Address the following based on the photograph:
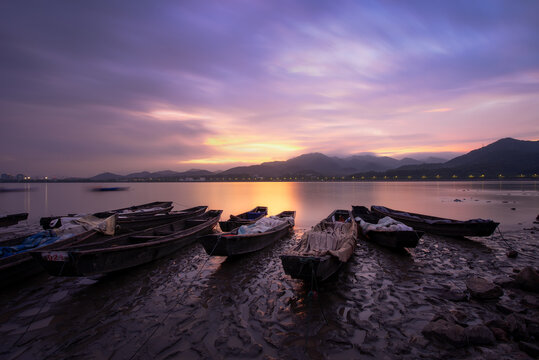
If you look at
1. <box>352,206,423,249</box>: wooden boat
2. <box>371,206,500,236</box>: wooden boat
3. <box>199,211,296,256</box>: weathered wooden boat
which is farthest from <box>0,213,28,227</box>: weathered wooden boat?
<box>371,206,500,236</box>: wooden boat

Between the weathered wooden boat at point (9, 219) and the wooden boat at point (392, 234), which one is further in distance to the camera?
the weathered wooden boat at point (9, 219)

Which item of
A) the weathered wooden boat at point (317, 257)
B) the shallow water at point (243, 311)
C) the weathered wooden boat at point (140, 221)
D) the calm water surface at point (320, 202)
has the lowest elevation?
the calm water surface at point (320, 202)

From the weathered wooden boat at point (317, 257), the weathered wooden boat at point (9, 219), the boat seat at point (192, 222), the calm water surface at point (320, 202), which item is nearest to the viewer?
the weathered wooden boat at point (317, 257)

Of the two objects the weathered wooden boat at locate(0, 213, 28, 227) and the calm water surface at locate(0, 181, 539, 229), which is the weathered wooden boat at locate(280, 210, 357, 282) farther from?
the weathered wooden boat at locate(0, 213, 28, 227)

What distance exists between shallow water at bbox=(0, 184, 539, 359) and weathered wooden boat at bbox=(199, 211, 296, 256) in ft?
2.24

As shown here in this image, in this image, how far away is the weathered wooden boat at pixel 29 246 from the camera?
7643mm

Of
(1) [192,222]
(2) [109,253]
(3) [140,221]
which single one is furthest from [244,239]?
(3) [140,221]

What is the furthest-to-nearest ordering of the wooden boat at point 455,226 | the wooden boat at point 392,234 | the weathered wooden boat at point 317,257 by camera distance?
the wooden boat at point 455,226
the wooden boat at point 392,234
the weathered wooden boat at point 317,257

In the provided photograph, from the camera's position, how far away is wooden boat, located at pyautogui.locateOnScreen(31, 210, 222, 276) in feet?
22.5

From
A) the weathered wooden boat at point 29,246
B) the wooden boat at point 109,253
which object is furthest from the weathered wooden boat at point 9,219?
the wooden boat at point 109,253

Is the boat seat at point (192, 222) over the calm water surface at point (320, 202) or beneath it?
over

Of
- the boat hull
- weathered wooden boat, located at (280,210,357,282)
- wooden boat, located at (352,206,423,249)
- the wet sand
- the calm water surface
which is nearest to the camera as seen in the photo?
the wet sand

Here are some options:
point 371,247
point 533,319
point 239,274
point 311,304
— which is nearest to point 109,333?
point 239,274

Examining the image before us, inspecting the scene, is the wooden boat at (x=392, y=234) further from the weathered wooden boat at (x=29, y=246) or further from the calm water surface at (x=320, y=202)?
the weathered wooden boat at (x=29, y=246)
